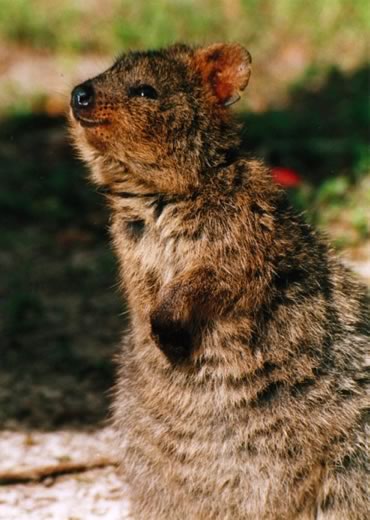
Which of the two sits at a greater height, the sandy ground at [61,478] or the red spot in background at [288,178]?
the red spot in background at [288,178]

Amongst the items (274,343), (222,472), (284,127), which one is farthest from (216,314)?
(284,127)

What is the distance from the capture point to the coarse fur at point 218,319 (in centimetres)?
352

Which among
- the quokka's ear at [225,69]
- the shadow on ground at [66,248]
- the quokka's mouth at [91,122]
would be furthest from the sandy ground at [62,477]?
the quokka's ear at [225,69]

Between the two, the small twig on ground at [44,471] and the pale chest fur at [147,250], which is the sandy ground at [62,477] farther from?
the pale chest fur at [147,250]

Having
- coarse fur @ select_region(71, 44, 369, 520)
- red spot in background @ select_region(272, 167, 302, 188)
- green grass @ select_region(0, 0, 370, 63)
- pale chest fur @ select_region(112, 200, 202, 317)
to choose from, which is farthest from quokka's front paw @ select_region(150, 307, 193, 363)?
green grass @ select_region(0, 0, 370, 63)

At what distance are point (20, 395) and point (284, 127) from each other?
11.9ft

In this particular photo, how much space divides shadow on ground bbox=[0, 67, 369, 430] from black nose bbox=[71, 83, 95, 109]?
0.95 m

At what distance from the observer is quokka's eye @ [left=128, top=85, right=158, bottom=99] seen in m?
3.88

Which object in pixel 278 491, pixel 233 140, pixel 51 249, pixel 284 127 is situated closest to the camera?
pixel 278 491

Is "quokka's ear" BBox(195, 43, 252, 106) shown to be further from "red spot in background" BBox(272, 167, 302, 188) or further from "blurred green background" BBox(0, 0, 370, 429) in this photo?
"red spot in background" BBox(272, 167, 302, 188)

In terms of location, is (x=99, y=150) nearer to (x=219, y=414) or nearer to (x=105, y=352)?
(x=219, y=414)

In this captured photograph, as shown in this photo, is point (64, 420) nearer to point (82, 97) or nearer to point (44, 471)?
point (44, 471)

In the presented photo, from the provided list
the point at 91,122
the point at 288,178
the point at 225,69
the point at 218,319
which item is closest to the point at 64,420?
the point at 218,319

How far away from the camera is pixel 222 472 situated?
3576 mm
